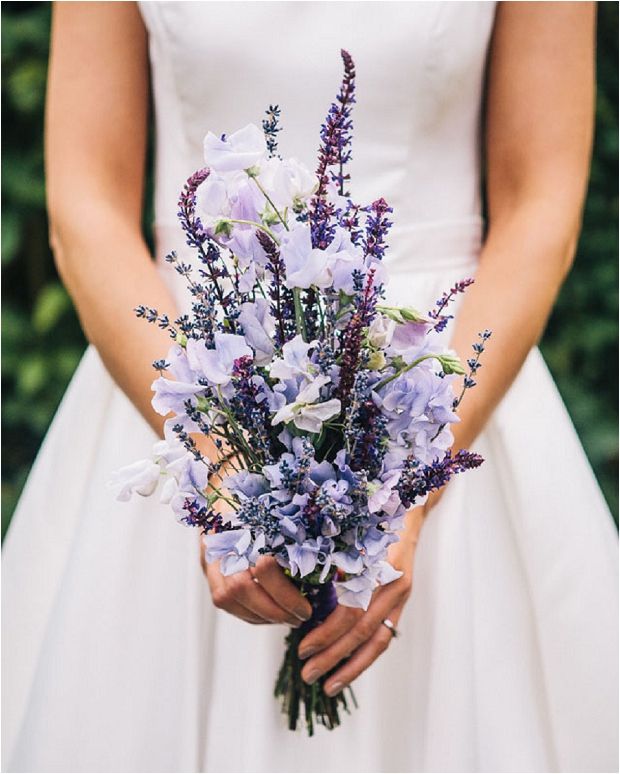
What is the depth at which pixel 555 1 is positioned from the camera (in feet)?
4.56

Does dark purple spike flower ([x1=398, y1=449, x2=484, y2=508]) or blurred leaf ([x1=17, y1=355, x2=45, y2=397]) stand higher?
blurred leaf ([x1=17, y1=355, x2=45, y2=397])

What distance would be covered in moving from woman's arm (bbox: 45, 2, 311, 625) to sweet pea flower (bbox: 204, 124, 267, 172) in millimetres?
476

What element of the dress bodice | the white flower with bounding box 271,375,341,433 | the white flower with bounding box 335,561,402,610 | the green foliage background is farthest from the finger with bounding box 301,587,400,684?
the green foliage background

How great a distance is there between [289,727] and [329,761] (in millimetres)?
89

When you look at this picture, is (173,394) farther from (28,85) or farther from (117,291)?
(28,85)

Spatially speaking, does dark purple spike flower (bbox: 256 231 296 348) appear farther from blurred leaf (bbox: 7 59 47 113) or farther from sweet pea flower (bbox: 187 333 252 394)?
blurred leaf (bbox: 7 59 47 113)

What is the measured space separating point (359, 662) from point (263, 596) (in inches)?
6.6

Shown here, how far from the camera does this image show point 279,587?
106 centimetres

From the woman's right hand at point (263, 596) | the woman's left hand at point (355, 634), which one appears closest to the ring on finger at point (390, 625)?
the woman's left hand at point (355, 634)

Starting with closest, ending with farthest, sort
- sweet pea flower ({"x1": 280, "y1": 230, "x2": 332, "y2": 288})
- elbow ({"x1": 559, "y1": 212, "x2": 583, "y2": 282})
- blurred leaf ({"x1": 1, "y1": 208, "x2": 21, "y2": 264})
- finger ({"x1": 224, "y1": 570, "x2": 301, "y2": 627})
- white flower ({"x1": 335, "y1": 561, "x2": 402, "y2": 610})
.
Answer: sweet pea flower ({"x1": 280, "y1": 230, "x2": 332, "y2": 288}) < white flower ({"x1": 335, "y1": 561, "x2": 402, "y2": 610}) < finger ({"x1": 224, "y1": 570, "x2": 301, "y2": 627}) < elbow ({"x1": 559, "y1": 212, "x2": 583, "y2": 282}) < blurred leaf ({"x1": 1, "y1": 208, "x2": 21, "y2": 264})

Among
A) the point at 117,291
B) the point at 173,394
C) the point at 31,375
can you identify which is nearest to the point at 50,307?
the point at 31,375

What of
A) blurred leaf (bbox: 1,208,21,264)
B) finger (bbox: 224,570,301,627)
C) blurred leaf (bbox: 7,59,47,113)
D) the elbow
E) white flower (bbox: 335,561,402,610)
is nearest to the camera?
white flower (bbox: 335,561,402,610)

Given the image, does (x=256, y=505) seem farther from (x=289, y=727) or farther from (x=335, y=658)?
(x=289, y=727)

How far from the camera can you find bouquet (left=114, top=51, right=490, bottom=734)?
84 centimetres
